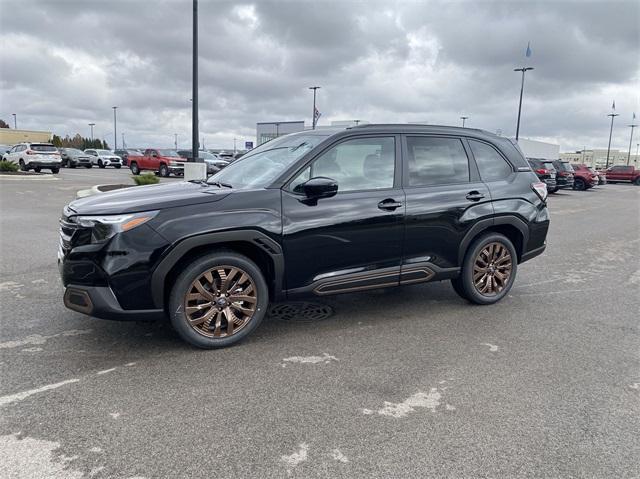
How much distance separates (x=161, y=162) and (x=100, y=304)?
85.6 ft

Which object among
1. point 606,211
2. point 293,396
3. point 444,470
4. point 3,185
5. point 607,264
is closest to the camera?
point 444,470

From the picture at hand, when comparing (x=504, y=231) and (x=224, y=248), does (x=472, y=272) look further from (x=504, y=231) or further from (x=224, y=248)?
(x=224, y=248)

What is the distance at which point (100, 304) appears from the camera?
143 inches

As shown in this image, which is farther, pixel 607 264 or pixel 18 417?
pixel 607 264

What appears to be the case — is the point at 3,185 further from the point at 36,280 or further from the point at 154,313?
the point at 154,313

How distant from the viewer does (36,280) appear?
19.4 ft

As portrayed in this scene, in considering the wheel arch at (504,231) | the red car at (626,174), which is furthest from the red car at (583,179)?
the wheel arch at (504,231)

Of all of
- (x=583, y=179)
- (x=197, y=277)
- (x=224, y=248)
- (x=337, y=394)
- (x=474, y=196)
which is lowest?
(x=337, y=394)

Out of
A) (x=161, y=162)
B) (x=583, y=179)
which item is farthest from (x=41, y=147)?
(x=583, y=179)

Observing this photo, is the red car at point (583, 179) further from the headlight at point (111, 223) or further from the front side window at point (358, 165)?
the headlight at point (111, 223)

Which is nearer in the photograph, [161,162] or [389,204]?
[389,204]

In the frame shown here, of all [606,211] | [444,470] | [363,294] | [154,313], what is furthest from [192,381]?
[606,211]

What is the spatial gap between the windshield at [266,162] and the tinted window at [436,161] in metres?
0.96

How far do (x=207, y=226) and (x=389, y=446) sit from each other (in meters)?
2.05
